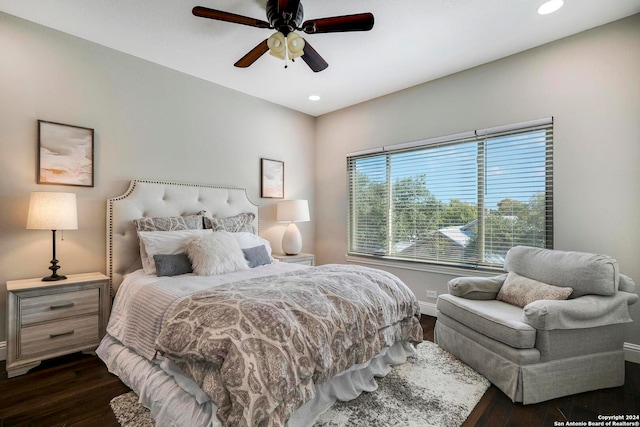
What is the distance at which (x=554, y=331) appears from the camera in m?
2.00

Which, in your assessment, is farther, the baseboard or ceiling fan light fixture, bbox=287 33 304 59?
the baseboard

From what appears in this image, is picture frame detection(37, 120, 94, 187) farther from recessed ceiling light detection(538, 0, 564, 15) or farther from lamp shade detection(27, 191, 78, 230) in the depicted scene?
recessed ceiling light detection(538, 0, 564, 15)

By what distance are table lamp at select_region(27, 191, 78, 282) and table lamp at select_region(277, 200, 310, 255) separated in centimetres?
226

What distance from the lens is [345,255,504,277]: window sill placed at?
3282 millimetres

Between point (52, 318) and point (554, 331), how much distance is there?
144 inches

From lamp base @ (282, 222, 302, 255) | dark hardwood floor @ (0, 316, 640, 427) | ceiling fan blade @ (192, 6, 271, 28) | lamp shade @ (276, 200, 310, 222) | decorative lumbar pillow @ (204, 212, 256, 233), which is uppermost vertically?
ceiling fan blade @ (192, 6, 271, 28)

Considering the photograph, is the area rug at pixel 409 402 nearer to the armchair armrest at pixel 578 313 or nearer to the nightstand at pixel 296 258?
the armchair armrest at pixel 578 313

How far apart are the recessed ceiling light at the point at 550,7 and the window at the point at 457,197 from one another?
3.06 feet

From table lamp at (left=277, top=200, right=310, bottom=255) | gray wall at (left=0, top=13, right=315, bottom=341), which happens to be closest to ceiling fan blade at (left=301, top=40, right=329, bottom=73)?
gray wall at (left=0, top=13, right=315, bottom=341)

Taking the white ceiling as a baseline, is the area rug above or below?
below

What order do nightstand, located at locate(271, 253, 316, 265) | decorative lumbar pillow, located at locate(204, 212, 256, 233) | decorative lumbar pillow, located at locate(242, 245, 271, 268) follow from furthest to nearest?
nightstand, located at locate(271, 253, 316, 265) → decorative lumbar pillow, located at locate(204, 212, 256, 233) → decorative lumbar pillow, located at locate(242, 245, 271, 268)

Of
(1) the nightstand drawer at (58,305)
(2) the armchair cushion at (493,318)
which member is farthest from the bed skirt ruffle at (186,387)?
(2) the armchair cushion at (493,318)

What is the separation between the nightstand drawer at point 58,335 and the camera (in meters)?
2.33

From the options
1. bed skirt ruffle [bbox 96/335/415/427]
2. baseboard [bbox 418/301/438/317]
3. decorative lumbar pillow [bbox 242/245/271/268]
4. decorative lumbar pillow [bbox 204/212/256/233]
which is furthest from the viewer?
baseboard [bbox 418/301/438/317]
